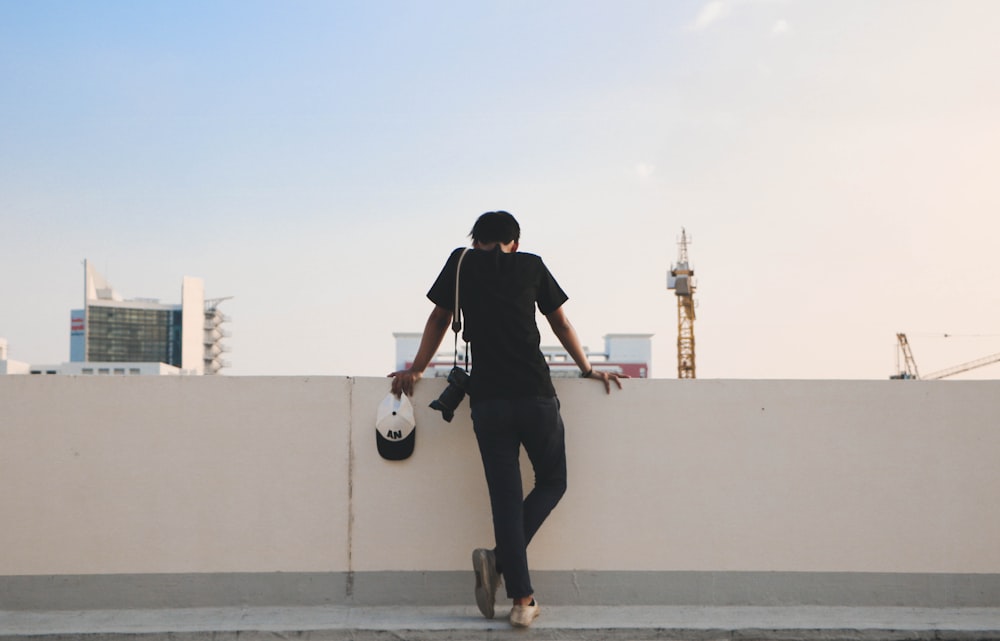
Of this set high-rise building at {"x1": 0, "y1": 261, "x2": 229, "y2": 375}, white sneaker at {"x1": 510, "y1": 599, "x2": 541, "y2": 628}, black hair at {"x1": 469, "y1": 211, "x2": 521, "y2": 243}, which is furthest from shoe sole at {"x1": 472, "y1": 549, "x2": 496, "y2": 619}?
high-rise building at {"x1": 0, "y1": 261, "x2": 229, "y2": 375}

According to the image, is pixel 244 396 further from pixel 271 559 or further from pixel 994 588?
pixel 994 588

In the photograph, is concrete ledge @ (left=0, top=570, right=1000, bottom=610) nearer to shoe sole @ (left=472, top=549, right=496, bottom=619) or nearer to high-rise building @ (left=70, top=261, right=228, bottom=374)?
shoe sole @ (left=472, top=549, right=496, bottom=619)

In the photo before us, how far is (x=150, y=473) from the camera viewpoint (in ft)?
14.0

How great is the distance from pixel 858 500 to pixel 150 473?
3.15 m

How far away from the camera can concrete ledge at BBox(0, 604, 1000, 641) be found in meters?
3.75

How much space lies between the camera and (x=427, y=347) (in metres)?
4.12

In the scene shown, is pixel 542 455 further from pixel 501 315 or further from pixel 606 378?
pixel 501 315

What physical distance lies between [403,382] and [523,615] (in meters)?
1.11

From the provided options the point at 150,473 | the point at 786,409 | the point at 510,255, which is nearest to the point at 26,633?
the point at 150,473

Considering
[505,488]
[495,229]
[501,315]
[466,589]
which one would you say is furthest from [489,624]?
[495,229]

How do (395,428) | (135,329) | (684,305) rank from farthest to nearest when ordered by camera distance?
1. (135,329)
2. (684,305)
3. (395,428)

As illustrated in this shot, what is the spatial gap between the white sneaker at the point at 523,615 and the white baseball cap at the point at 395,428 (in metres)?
0.86

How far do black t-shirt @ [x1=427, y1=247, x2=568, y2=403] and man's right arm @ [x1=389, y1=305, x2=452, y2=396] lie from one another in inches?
2.9

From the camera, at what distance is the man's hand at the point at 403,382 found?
4219mm
